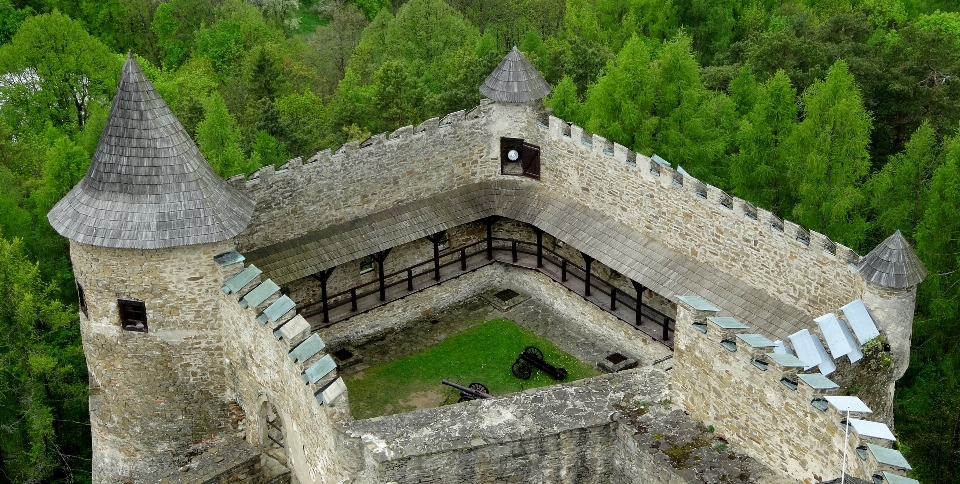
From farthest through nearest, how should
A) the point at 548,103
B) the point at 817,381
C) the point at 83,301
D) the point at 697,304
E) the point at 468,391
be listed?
the point at 548,103 → the point at 468,391 → the point at 83,301 → the point at 697,304 → the point at 817,381

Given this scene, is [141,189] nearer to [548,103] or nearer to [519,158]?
[519,158]

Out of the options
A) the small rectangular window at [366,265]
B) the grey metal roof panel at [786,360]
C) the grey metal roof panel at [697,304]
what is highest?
the grey metal roof panel at [697,304]

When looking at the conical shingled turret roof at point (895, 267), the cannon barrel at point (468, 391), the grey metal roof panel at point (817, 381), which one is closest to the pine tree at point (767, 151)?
the conical shingled turret roof at point (895, 267)

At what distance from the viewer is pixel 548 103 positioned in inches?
1642

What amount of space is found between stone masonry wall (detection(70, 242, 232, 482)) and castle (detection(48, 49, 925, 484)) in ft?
0.17

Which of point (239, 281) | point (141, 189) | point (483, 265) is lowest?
point (483, 265)

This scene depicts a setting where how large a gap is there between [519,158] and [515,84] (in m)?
2.15

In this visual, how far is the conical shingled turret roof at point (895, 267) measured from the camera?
81.4ft

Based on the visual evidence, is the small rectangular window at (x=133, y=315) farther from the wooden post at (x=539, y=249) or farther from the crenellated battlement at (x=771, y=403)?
the crenellated battlement at (x=771, y=403)

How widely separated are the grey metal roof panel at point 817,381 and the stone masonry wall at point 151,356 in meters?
12.4

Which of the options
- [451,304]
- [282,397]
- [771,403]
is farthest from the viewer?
[451,304]

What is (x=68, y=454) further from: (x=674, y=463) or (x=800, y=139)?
(x=800, y=139)

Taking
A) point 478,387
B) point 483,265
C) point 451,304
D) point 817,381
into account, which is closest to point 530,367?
point 478,387

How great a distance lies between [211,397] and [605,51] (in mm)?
27892
